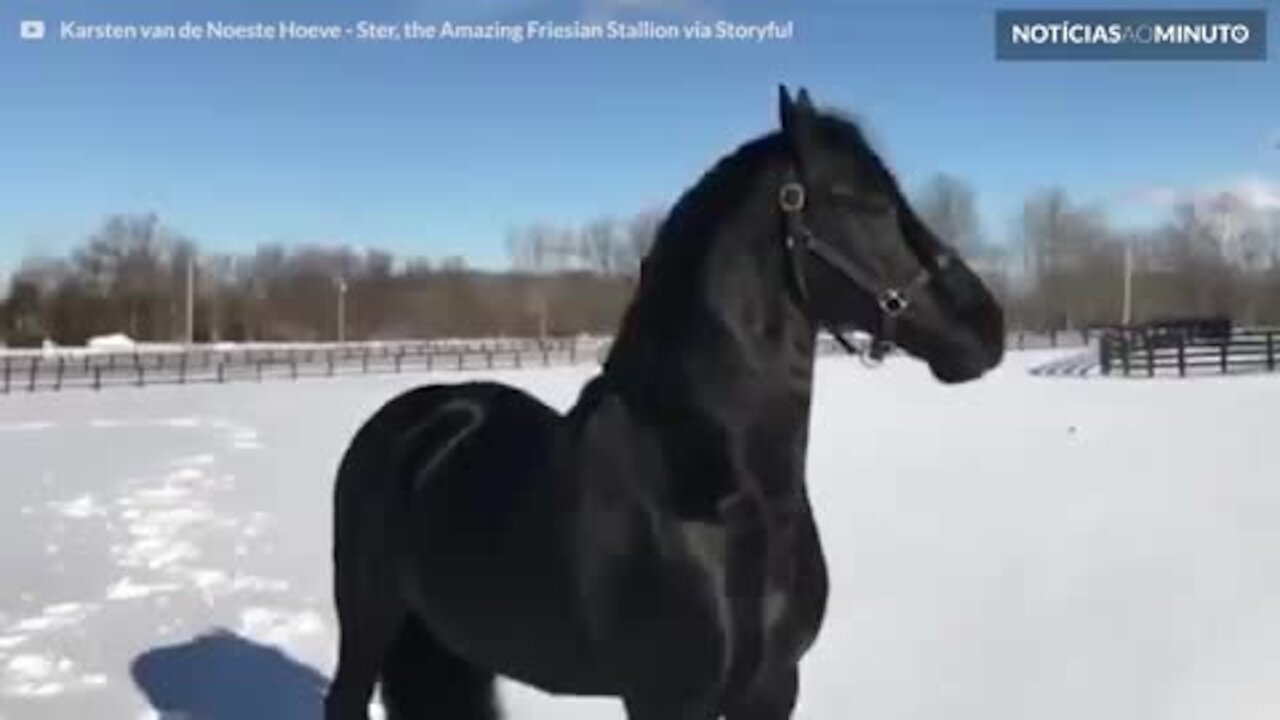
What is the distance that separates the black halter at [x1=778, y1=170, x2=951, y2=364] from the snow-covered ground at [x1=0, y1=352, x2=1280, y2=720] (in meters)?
2.53

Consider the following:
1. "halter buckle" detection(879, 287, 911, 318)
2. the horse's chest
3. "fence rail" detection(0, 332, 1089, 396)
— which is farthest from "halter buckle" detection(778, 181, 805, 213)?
"fence rail" detection(0, 332, 1089, 396)

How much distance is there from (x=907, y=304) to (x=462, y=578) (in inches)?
47.3

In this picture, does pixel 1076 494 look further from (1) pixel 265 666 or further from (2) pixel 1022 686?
(1) pixel 265 666

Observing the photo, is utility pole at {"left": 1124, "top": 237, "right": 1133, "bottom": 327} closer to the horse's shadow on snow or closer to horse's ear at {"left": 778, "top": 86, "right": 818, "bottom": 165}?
the horse's shadow on snow


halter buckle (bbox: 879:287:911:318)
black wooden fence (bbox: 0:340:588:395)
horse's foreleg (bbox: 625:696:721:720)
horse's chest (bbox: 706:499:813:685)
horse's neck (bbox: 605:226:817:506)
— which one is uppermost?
halter buckle (bbox: 879:287:911:318)

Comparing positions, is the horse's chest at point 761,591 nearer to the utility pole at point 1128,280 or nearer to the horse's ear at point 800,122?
the horse's ear at point 800,122

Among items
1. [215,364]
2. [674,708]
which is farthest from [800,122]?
[215,364]

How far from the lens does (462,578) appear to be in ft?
9.69

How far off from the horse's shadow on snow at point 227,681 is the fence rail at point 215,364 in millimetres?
12979

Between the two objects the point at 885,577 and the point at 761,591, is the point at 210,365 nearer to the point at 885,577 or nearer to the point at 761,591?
the point at 885,577

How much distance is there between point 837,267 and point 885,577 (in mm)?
4565

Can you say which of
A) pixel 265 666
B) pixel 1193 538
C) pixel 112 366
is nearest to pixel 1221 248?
pixel 1193 538

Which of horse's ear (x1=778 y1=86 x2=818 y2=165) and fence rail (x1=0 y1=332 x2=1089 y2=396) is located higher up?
horse's ear (x1=778 y1=86 x2=818 y2=165)

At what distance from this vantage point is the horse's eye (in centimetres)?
240
